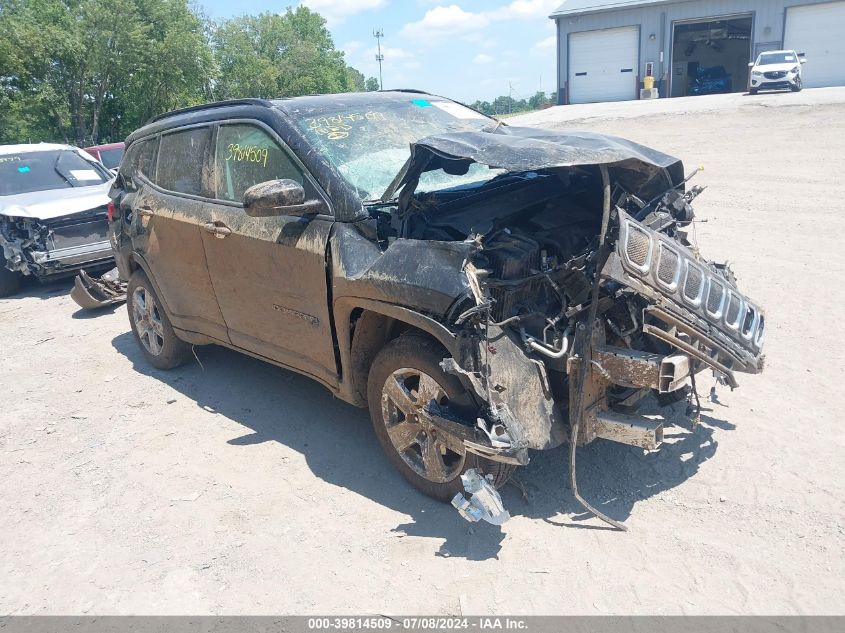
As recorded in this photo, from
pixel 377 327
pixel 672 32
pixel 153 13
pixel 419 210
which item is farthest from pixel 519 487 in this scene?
pixel 672 32

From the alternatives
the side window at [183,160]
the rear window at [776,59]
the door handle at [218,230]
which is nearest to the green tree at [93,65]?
the side window at [183,160]

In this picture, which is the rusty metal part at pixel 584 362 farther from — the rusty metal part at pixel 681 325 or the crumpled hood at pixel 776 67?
the crumpled hood at pixel 776 67

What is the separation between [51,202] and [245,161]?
6.06 meters

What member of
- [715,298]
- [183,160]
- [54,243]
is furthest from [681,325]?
[54,243]

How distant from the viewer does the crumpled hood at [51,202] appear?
29.1 feet

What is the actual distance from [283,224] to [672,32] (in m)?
32.1

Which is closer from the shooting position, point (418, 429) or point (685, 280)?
point (685, 280)

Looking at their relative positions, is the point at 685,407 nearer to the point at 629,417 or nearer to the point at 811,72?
the point at 629,417

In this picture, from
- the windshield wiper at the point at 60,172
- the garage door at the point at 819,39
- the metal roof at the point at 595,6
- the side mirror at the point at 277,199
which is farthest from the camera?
the metal roof at the point at 595,6

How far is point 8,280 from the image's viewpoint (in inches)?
370

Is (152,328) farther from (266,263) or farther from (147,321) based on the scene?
(266,263)

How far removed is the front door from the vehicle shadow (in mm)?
525

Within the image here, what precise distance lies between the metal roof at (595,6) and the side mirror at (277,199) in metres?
31.7

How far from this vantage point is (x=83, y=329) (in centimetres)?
750
